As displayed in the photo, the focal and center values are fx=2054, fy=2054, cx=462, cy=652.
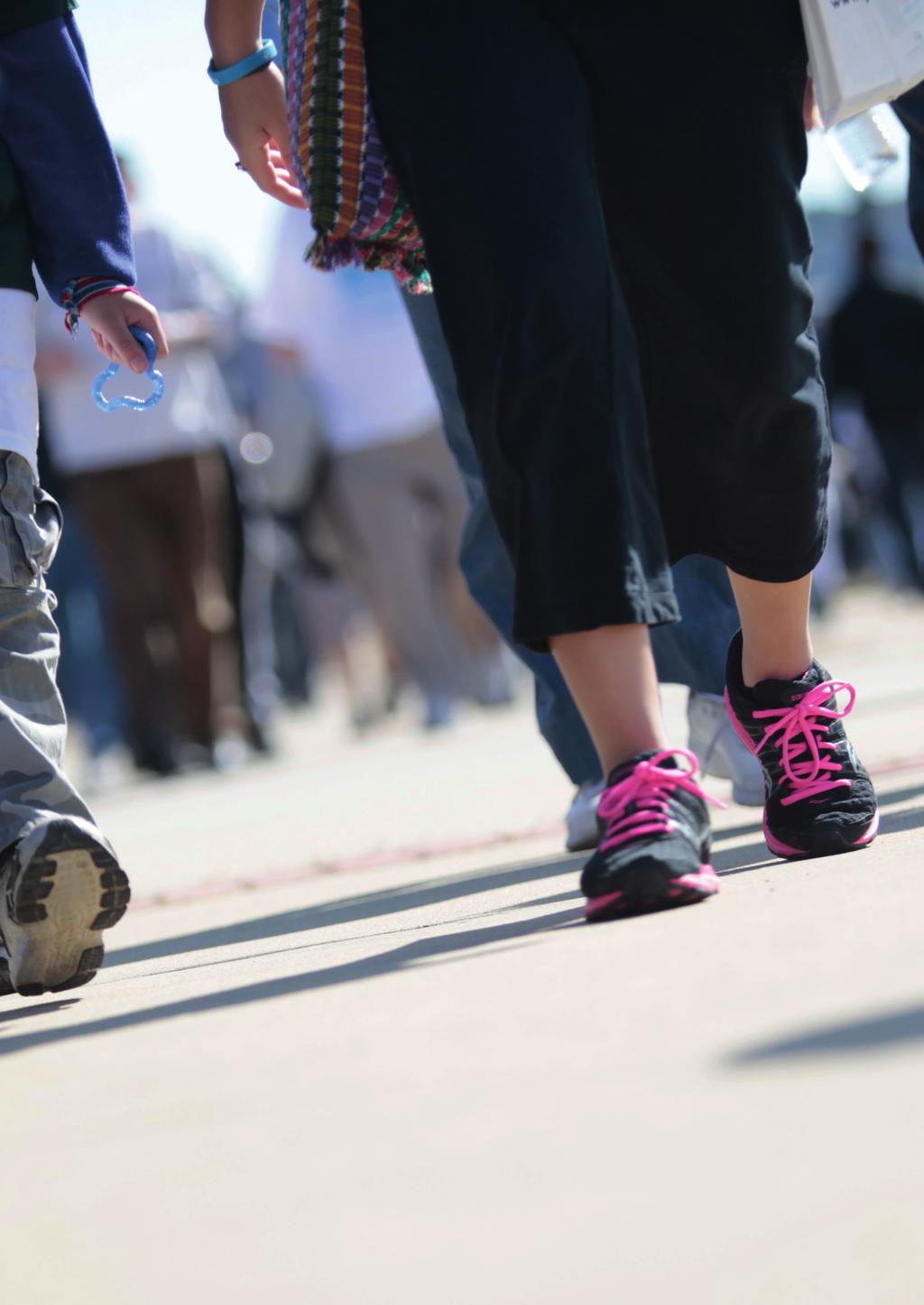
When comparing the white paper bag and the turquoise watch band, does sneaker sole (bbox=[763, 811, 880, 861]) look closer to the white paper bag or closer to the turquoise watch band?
the white paper bag

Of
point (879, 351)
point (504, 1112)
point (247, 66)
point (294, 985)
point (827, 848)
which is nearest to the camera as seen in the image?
point (504, 1112)

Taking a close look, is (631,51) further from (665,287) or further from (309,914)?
(309,914)

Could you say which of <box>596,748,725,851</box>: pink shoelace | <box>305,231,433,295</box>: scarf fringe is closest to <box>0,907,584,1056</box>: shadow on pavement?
<box>596,748,725,851</box>: pink shoelace

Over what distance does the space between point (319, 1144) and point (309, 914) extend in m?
1.59

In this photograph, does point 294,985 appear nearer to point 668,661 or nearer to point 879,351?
point 668,661

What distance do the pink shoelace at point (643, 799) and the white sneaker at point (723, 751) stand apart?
105 centimetres

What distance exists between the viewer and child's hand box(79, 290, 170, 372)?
2.52 metres

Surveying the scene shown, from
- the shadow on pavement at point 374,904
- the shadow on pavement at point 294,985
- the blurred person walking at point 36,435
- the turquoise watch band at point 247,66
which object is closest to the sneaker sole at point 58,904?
the blurred person walking at point 36,435

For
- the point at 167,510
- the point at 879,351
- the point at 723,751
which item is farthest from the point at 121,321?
Answer: the point at 879,351

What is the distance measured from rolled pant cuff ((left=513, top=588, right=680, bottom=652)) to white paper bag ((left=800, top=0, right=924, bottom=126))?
63 centimetres

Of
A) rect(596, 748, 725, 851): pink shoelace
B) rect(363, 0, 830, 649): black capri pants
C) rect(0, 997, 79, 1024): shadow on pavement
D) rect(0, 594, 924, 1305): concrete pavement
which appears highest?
rect(363, 0, 830, 649): black capri pants

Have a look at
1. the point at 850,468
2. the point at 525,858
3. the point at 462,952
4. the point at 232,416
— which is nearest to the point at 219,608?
the point at 232,416

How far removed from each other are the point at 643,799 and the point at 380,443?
5733 millimetres

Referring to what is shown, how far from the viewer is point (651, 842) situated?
6.83 ft
